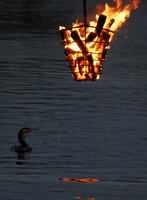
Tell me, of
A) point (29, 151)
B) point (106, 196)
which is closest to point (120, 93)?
point (29, 151)

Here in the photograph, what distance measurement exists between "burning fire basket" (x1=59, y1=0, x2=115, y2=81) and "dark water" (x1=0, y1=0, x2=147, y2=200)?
6732 millimetres

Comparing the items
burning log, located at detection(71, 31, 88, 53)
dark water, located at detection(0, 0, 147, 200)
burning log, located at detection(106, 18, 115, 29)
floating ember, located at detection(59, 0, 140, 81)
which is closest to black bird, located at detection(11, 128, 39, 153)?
dark water, located at detection(0, 0, 147, 200)

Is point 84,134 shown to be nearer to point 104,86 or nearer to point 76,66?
point 104,86

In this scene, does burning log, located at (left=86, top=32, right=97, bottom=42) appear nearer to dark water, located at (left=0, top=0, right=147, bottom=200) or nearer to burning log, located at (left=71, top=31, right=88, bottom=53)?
burning log, located at (left=71, top=31, right=88, bottom=53)

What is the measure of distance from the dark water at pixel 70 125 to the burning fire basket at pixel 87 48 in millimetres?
6732

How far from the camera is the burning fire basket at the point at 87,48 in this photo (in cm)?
1363

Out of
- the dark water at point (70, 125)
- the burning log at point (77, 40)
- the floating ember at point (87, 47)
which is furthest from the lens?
the dark water at point (70, 125)

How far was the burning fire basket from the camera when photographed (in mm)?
13633

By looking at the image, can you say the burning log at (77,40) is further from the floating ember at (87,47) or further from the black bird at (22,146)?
the black bird at (22,146)

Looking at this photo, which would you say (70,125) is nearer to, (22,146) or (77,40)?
(22,146)

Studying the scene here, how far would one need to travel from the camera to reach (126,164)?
2486 cm

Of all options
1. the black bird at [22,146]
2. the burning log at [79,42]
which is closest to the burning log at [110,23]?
the burning log at [79,42]

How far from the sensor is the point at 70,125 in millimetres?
30875

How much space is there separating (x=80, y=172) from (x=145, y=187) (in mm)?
2710
